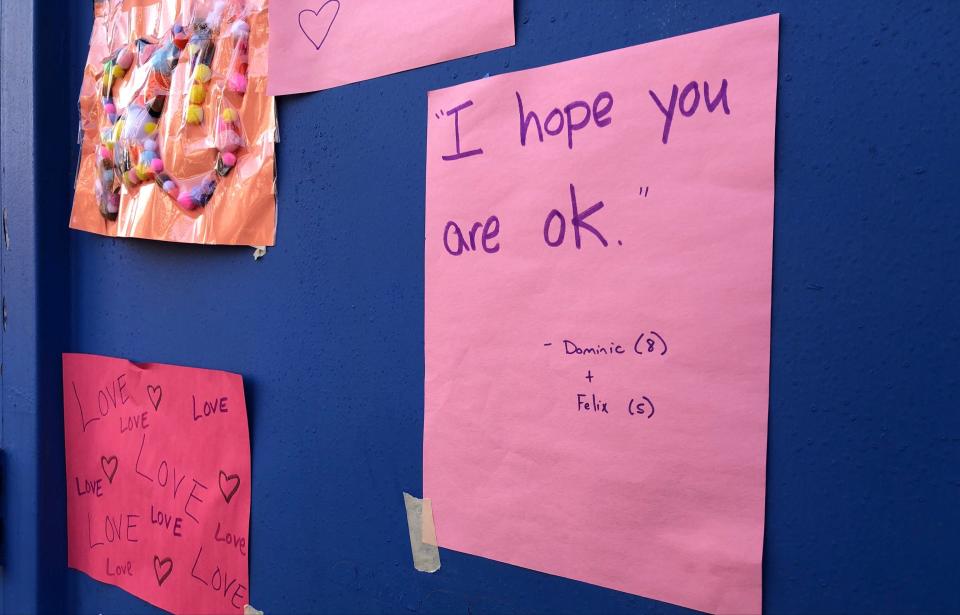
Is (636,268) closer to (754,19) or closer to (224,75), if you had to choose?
(754,19)

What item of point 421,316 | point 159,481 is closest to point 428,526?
point 421,316

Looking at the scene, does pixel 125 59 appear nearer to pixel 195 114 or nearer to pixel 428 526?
pixel 195 114

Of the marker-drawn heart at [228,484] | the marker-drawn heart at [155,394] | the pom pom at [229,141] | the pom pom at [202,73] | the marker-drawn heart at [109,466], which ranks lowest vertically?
the marker-drawn heart at [109,466]

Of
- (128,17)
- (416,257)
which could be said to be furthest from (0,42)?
(416,257)

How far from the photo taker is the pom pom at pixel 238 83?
0.87 metres

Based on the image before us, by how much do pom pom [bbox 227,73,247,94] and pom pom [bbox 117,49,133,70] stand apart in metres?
0.29

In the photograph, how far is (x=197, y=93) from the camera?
2.97 feet

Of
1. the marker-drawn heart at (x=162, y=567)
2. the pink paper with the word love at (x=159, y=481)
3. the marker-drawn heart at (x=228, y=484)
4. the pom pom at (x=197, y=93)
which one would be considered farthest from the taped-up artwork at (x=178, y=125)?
the marker-drawn heart at (x=162, y=567)

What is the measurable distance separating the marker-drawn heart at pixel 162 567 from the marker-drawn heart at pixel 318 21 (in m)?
0.80

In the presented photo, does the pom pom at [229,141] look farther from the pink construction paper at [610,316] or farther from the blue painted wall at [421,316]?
the pink construction paper at [610,316]

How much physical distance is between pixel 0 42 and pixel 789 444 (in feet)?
4.86

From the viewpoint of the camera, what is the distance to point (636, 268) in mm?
589

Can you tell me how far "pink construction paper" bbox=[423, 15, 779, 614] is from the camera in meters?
0.54

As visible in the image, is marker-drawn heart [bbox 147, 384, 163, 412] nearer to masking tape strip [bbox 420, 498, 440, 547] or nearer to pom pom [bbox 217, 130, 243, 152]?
pom pom [bbox 217, 130, 243, 152]
